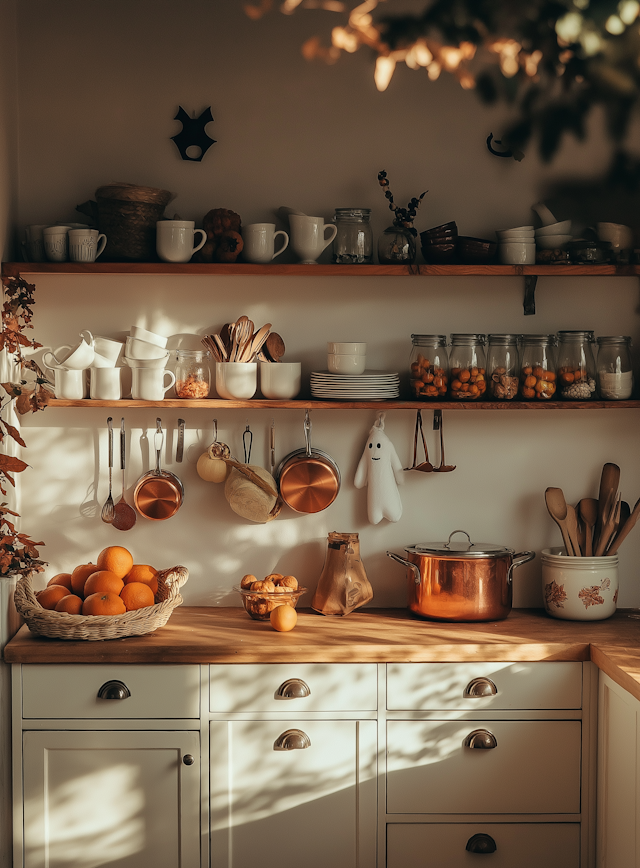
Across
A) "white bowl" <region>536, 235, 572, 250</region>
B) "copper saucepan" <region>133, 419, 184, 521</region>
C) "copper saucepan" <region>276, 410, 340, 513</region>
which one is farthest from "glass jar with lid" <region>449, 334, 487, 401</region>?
"copper saucepan" <region>133, 419, 184, 521</region>

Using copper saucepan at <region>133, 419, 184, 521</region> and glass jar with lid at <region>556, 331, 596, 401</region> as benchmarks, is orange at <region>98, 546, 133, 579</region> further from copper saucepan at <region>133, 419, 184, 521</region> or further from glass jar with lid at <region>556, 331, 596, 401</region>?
glass jar with lid at <region>556, 331, 596, 401</region>

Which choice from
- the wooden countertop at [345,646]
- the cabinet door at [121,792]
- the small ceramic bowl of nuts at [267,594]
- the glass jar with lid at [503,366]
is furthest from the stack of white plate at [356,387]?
the cabinet door at [121,792]

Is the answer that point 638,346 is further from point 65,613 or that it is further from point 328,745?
point 65,613

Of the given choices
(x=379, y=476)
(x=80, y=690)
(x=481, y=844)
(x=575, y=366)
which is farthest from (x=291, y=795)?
(x=575, y=366)

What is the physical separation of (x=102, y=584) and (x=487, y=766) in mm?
1201

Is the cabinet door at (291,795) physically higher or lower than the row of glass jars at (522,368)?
lower

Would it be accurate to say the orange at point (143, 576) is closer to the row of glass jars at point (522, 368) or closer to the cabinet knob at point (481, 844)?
the row of glass jars at point (522, 368)

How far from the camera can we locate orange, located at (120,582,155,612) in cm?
236

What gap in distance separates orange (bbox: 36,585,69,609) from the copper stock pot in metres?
0.98

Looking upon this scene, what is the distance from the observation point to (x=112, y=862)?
2.27 metres

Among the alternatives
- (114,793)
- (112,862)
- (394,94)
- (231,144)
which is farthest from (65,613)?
(394,94)

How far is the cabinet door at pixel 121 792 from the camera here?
227 cm

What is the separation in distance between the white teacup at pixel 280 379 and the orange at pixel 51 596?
846 mm

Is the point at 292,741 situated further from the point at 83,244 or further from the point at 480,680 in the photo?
the point at 83,244
